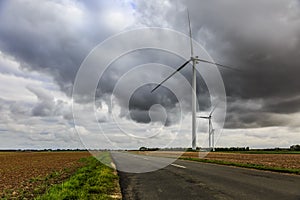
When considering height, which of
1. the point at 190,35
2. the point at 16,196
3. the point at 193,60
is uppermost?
the point at 190,35

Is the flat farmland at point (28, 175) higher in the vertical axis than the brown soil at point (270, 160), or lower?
lower

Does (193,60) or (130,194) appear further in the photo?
(193,60)

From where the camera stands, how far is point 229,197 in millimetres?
8242

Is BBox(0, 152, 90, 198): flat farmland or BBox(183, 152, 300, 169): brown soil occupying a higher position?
BBox(183, 152, 300, 169): brown soil

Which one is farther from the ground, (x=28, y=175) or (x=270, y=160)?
(x=270, y=160)

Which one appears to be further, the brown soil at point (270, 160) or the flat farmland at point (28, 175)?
the brown soil at point (270, 160)

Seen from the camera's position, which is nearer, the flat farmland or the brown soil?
the flat farmland

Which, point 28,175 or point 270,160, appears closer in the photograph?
point 28,175

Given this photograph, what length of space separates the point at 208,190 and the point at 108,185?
3.92 metres

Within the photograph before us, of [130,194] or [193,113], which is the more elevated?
[193,113]

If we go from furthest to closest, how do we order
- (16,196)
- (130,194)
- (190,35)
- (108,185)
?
(190,35) → (108,185) → (16,196) → (130,194)

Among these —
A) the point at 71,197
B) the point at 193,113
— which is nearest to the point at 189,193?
the point at 71,197

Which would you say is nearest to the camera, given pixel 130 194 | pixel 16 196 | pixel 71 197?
pixel 71 197

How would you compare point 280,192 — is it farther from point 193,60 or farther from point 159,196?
point 193,60
